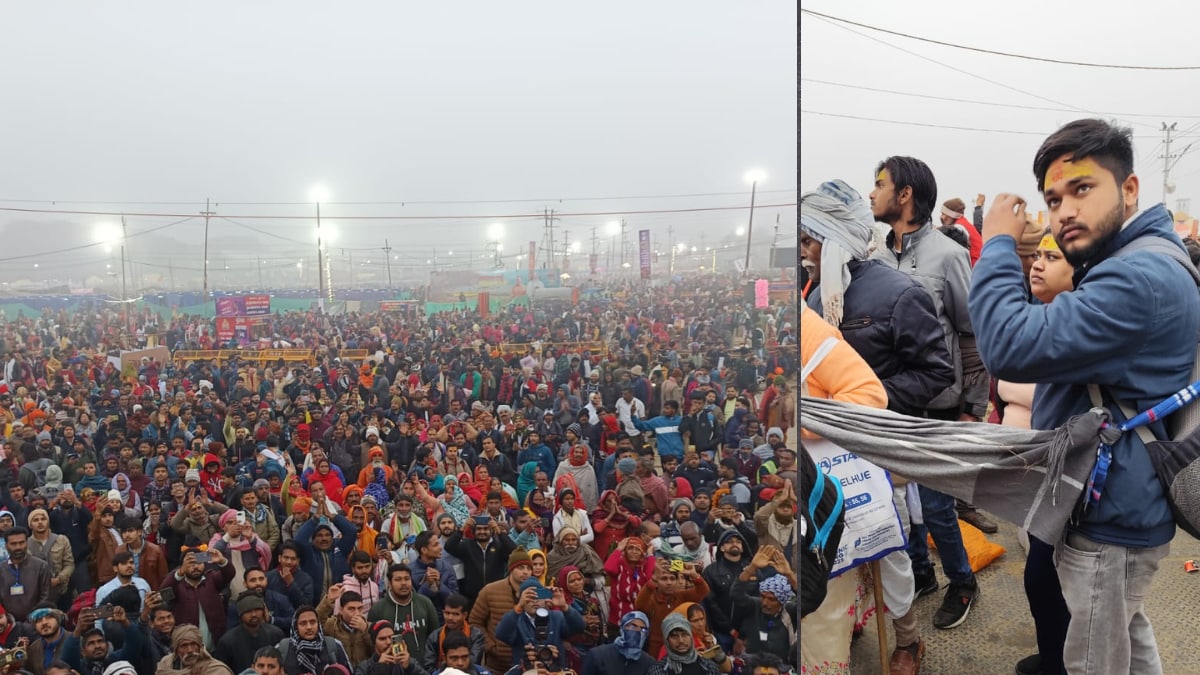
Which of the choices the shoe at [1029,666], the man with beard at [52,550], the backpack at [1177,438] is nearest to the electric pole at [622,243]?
the backpack at [1177,438]

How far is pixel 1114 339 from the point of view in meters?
0.77

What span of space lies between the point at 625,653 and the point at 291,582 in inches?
17.5

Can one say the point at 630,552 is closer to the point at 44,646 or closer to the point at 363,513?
the point at 363,513

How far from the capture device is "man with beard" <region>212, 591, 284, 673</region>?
93cm

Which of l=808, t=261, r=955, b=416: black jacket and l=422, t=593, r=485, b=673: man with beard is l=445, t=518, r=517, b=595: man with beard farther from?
l=808, t=261, r=955, b=416: black jacket

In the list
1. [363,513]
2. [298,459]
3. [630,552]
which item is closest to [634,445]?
[630,552]

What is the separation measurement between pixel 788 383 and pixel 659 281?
313 mm

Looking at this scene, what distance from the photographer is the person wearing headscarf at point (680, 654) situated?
0.73 m

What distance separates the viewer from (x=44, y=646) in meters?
0.90

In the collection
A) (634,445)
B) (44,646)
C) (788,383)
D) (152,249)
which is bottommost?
(44,646)

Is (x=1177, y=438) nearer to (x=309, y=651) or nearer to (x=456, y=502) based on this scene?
(x=456, y=502)

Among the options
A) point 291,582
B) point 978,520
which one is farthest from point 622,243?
point 978,520

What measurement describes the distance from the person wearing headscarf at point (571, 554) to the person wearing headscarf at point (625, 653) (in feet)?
0.28

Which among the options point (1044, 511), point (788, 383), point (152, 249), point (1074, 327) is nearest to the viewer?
point (788, 383)
